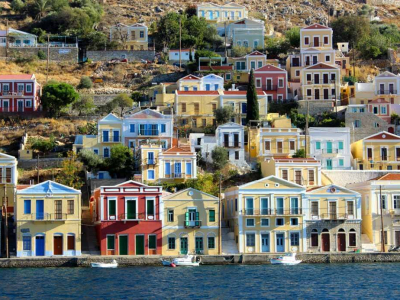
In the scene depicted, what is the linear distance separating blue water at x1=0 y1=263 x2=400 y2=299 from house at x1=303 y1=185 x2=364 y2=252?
14.9 ft

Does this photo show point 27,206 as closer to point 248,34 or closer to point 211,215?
point 211,215

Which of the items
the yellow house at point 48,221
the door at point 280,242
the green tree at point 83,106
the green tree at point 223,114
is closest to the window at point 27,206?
the yellow house at point 48,221

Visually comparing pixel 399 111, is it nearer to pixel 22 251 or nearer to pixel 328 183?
pixel 328 183

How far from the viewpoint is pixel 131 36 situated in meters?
123

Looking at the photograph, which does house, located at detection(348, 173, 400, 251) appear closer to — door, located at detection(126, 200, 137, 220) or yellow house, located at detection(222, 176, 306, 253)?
yellow house, located at detection(222, 176, 306, 253)

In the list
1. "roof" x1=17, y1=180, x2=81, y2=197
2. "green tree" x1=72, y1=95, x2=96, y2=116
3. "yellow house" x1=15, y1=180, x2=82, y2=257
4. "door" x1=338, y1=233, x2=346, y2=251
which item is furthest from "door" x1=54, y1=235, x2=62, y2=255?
"green tree" x1=72, y1=95, x2=96, y2=116

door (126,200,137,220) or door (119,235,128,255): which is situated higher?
door (126,200,137,220)

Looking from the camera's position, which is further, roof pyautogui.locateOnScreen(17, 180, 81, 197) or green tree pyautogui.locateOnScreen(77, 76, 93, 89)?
green tree pyautogui.locateOnScreen(77, 76, 93, 89)

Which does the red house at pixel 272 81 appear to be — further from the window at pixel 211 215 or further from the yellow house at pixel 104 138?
the window at pixel 211 215

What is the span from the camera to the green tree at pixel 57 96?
328 ft

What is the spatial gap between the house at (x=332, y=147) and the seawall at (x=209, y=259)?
18504 millimetres

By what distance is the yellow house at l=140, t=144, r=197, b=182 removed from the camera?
84.8 metres

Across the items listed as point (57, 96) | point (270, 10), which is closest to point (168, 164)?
point (57, 96)

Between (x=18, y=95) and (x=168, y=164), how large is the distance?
22.8 metres
